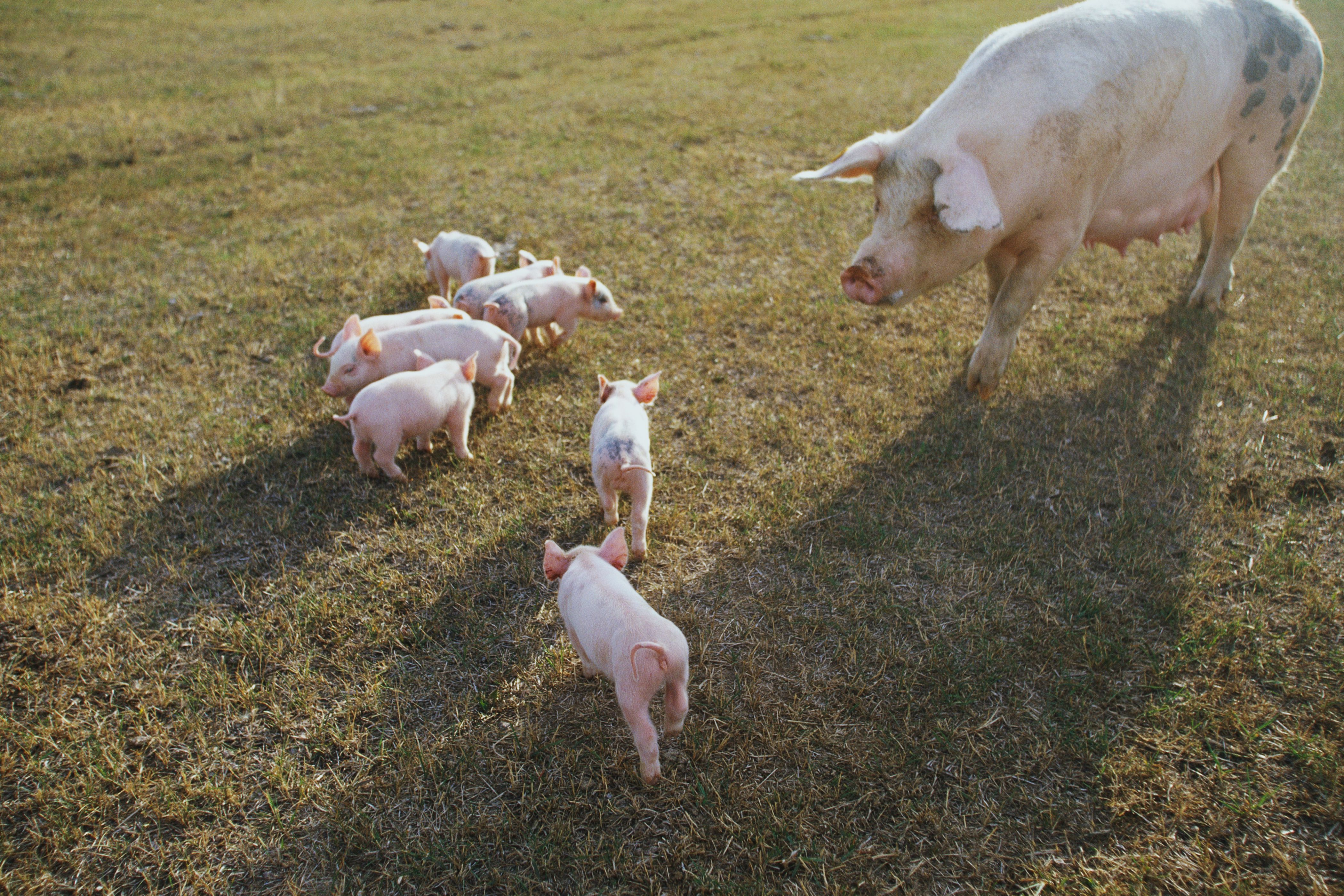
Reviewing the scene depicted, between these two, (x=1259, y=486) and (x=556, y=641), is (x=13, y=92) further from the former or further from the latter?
(x=1259, y=486)

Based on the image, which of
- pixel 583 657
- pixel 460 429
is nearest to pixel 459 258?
pixel 460 429

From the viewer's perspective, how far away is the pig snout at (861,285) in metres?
3.49

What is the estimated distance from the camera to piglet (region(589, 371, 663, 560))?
2879 mm

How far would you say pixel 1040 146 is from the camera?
333 cm

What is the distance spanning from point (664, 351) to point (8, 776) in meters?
3.23

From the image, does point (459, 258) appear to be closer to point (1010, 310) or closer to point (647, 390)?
point (647, 390)

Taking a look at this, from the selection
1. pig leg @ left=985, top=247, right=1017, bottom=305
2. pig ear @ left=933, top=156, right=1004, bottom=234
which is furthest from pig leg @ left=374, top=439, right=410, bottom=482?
pig leg @ left=985, top=247, right=1017, bottom=305

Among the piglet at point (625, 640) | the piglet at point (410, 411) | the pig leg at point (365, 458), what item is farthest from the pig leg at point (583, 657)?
the pig leg at point (365, 458)

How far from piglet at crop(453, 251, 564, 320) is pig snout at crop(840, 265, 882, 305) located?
1.68 meters

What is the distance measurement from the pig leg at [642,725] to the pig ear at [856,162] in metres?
2.39

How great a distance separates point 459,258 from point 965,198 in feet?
9.63

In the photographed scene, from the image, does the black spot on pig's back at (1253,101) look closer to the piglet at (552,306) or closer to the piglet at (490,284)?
the piglet at (552,306)

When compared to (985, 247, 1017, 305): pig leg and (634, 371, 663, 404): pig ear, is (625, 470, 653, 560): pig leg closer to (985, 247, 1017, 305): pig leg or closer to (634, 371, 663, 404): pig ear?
(634, 371, 663, 404): pig ear

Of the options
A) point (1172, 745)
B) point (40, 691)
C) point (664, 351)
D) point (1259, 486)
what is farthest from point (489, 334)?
point (1259, 486)
